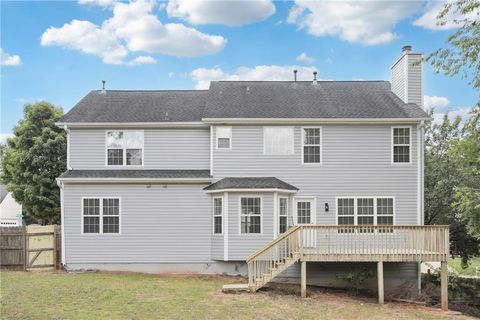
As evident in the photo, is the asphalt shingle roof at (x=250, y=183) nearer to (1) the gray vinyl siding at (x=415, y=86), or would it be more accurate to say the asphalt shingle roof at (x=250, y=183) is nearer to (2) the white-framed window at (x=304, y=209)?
(2) the white-framed window at (x=304, y=209)

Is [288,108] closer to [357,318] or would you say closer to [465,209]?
[465,209]

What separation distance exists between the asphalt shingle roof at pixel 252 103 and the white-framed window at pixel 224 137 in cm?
51

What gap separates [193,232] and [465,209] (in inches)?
390

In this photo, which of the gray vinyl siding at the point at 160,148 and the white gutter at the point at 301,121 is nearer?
the white gutter at the point at 301,121

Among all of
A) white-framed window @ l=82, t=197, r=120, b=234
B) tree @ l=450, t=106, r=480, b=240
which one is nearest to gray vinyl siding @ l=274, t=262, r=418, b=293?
tree @ l=450, t=106, r=480, b=240

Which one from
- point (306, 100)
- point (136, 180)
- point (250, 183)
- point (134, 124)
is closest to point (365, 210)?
point (250, 183)

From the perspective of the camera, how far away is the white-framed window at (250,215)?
15.3 m

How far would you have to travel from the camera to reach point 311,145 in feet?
53.0

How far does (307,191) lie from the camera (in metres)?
16.0

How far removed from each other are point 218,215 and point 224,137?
2.96 meters

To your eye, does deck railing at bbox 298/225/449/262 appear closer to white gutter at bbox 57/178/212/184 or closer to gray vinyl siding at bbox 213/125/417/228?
gray vinyl siding at bbox 213/125/417/228

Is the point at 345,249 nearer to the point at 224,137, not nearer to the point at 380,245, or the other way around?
the point at 380,245

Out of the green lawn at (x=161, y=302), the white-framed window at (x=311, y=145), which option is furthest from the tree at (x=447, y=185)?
the green lawn at (x=161, y=302)

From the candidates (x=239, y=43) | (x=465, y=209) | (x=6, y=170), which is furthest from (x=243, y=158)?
(x=6, y=170)
